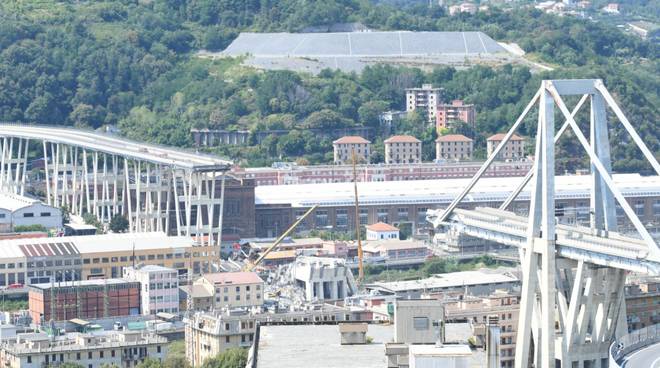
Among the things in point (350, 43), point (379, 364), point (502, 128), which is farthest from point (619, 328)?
point (350, 43)

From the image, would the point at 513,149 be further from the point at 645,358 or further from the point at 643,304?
the point at 645,358

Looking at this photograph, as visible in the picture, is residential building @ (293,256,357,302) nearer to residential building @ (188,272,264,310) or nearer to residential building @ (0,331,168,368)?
residential building @ (188,272,264,310)

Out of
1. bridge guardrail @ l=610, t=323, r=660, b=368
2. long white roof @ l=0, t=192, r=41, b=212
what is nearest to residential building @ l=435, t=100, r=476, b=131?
long white roof @ l=0, t=192, r=41, b=212

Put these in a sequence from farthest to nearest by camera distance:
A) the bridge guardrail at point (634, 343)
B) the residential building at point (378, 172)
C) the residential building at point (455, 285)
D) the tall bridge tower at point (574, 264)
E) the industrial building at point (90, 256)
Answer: the residential building at point (378, 172) → the industrial building at point (90, 256) → the residential building at point (455, 285) → the tall bridge tower at point (574, 264) → the bridge guardrail at point (634, 343)

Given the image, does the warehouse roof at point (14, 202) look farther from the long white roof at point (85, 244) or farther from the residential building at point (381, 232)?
the residential building at point (381, 232)

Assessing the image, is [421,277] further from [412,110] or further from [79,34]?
[79,34]

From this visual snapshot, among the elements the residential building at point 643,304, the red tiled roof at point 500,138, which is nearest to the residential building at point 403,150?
the red tiled roof at point 500,138

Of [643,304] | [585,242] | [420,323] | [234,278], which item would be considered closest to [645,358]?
[420,323]
